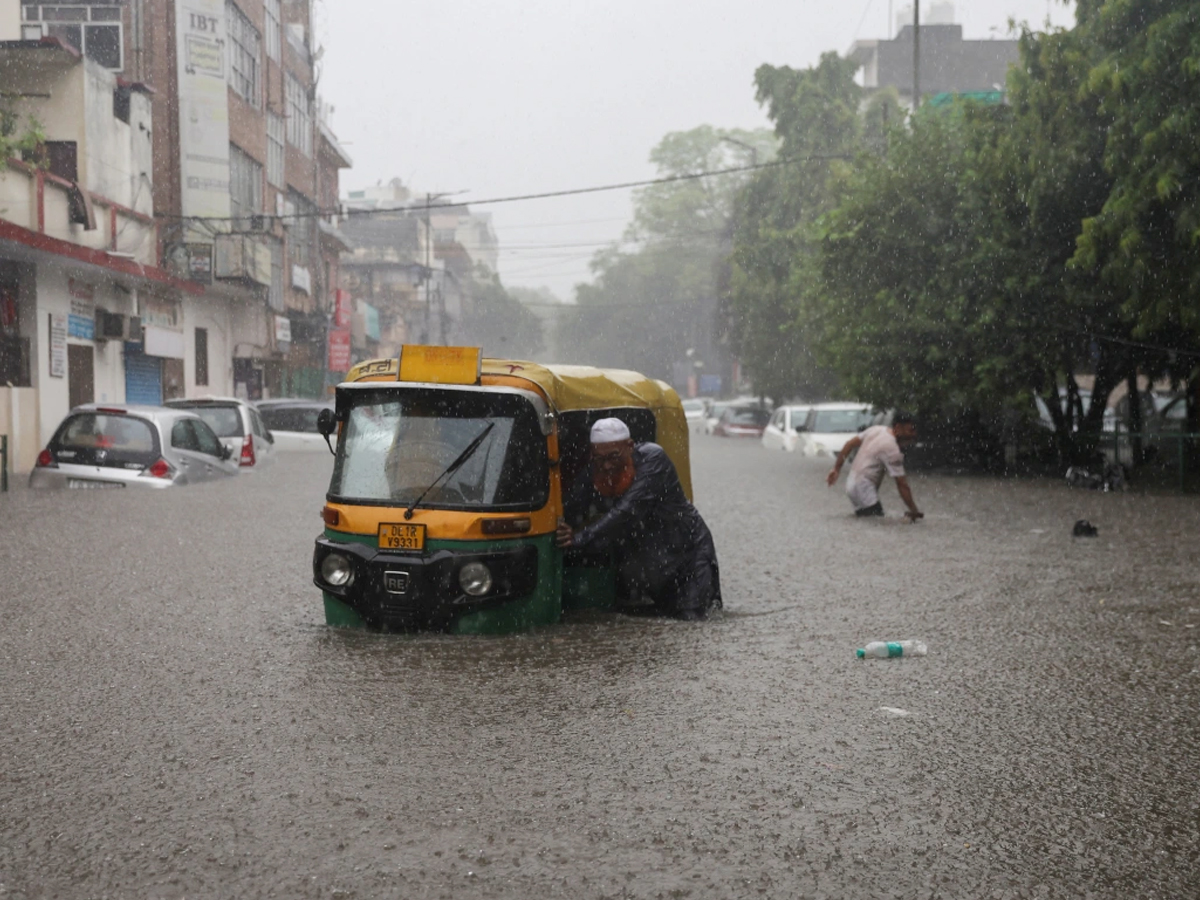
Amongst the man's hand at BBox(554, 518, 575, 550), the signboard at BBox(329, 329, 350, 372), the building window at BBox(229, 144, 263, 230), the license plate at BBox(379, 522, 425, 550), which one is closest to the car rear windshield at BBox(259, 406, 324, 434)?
the building window at BBox(229, 144, 263, 230)

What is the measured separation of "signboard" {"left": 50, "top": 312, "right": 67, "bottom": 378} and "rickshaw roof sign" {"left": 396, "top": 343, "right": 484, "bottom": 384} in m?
18.7

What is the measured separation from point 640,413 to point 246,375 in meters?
32.2

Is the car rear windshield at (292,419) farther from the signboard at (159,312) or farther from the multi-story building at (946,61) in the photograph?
the multi-story building at (946,61)

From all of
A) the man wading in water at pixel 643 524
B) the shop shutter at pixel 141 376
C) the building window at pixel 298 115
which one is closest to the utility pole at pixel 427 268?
the building window at pixel 298 115

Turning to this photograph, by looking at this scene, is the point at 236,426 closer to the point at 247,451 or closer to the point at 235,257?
the point at 247,451

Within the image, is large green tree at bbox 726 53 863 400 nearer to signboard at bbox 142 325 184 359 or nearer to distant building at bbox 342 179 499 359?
distant building at bbox 342 179 499 359

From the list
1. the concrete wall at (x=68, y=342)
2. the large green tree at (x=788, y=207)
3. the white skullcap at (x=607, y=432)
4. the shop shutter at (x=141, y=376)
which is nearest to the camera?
the white skullcap at (x=607, y=432)

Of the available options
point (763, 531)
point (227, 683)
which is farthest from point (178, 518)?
point (227, 683)

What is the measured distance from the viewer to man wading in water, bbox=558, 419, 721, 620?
8555mm

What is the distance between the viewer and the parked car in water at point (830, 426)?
1261 inches

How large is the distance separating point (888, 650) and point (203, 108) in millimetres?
29824

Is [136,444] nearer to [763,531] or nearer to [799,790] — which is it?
[763,531]

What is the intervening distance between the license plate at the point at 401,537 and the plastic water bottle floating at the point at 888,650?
2.47m

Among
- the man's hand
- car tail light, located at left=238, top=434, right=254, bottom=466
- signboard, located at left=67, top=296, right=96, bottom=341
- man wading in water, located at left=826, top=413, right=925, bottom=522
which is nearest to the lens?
the man's hand
